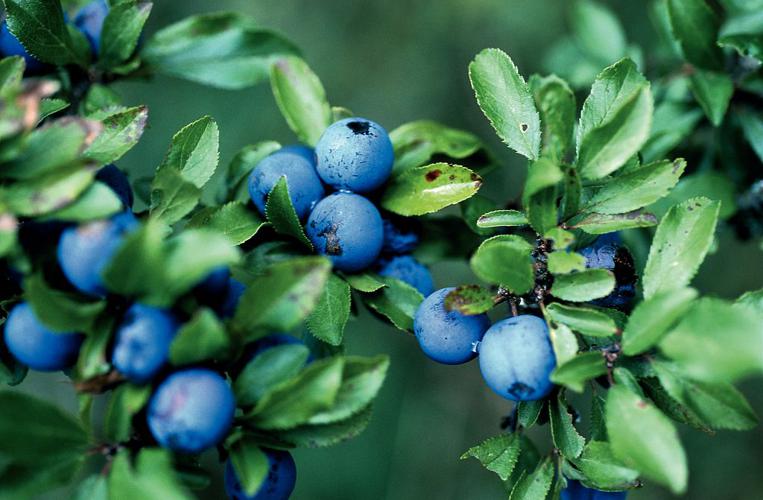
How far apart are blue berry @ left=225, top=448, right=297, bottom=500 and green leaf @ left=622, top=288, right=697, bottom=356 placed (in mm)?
A: 626

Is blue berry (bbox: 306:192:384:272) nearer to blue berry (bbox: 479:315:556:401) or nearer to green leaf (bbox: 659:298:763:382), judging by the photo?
blue berry (bbox: 479:315:556:401)

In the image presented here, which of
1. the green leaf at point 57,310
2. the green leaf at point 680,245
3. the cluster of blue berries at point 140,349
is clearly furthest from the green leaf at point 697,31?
the green leaf at point 57,310

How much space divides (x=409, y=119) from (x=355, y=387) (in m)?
2.89

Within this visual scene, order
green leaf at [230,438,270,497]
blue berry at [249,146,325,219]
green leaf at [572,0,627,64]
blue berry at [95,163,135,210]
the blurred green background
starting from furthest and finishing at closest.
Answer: the blurred green background
green leaf at [572,0,627,64]
blue berry at [249,146,325,219]
blue berry at [95,163,135,210]
green leaf at [230,438,270,497]

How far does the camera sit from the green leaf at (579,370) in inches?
42.9

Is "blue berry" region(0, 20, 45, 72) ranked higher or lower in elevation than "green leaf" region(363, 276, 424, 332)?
higher

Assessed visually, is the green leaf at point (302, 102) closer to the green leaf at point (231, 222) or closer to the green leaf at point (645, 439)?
the green leaf at point (231, 222)

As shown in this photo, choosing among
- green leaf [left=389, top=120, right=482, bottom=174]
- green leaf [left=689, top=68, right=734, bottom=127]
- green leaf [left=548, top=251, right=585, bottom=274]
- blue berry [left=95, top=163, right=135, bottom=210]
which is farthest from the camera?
green leaf [left=689, top=68, right=734, bottom=127]

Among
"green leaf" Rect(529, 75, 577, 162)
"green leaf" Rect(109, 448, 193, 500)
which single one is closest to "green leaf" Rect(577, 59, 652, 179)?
"green leaf" Rect(529, 75, 577, 162)

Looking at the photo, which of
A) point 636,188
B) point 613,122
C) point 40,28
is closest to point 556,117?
point 613,122

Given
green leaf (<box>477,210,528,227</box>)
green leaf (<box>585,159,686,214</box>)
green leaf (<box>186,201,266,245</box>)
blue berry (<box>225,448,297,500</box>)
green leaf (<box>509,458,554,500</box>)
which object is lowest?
green leaf (<box>509,458,554,500</box>)

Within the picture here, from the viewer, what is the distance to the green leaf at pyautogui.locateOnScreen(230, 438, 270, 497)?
105 centimetres

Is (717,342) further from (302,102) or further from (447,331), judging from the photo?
(302,102)

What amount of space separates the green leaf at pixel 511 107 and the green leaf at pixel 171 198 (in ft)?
1.86
